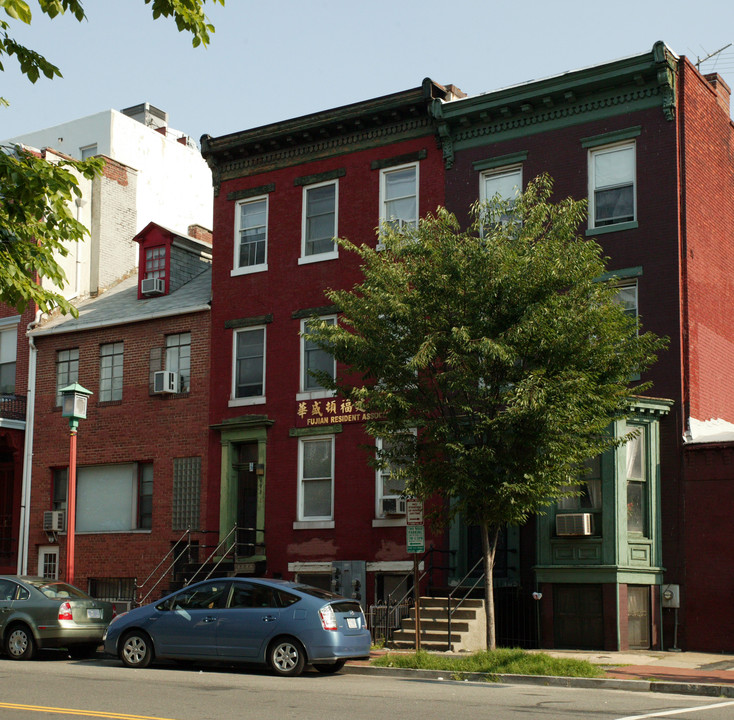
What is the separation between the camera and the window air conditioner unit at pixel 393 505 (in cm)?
2409

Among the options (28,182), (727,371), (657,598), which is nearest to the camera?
(28,182)

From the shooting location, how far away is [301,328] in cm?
2625

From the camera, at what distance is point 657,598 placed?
21.0 m

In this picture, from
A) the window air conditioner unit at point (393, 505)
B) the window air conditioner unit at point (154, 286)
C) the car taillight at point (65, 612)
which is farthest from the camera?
the window air conditioner unit at point (154, 286)

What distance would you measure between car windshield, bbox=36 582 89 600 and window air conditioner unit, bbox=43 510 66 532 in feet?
31.4

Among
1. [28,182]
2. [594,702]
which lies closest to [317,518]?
[594,702]

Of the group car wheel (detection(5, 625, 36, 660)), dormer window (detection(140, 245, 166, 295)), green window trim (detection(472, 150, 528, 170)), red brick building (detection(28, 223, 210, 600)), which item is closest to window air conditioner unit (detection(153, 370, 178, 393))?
red brick building (detection(28, 223, 210, 600))

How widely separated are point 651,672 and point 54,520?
17.9 metres

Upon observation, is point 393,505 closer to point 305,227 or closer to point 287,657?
point 305,227

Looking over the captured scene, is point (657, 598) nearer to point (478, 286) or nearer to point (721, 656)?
point (721, 656)

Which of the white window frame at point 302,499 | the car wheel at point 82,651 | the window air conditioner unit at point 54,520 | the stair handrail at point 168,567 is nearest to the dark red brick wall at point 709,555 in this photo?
the white window frame at point 302,499

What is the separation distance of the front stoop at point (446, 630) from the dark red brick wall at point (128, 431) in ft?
26.2

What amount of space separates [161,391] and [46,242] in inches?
589

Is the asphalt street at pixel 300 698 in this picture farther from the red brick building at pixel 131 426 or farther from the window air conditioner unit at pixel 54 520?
the window air conditioner unit at pixel 54 520
